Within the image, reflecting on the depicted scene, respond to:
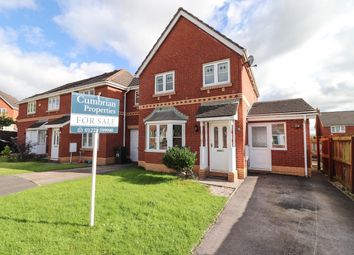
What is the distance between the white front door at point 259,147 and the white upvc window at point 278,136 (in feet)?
0.90

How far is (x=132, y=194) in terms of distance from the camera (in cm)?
734

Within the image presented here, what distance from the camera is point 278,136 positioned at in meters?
12.0

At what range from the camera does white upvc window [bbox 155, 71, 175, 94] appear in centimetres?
1323

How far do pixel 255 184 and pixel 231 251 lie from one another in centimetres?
583

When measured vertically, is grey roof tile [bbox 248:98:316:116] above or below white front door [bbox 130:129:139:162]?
above

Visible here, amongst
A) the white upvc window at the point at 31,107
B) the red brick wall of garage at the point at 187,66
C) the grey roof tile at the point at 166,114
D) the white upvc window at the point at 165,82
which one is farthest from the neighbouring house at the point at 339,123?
the white upvc window at the point at 31,107

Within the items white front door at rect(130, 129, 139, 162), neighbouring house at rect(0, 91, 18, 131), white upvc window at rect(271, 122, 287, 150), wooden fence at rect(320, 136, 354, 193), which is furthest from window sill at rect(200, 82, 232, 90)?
neighbouring house at rect(0, 91, 18, 131)

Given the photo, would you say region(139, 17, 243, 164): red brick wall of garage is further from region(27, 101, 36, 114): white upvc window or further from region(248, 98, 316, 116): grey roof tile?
region(27, 101, 36, 114): white upvc window

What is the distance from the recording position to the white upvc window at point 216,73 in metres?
11.3

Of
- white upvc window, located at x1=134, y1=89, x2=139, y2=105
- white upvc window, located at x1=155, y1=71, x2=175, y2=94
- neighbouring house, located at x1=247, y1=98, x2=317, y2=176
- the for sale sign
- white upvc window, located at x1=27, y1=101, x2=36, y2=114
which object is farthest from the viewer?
white upvc window, located at x1=27, y1=101, x2=36, y2=114

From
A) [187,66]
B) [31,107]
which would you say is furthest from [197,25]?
[31,107]

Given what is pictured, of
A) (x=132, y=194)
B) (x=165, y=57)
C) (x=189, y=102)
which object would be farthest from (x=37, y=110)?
(x=132, y=194)

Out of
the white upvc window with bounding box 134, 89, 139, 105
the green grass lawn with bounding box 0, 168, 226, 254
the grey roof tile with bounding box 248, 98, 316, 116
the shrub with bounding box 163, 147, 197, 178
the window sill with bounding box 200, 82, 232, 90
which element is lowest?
the green grass lawn with bounding box 0, 168, 226, 254

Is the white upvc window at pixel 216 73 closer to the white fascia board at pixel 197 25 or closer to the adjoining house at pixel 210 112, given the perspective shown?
the adjoining house at pixel 210 112
